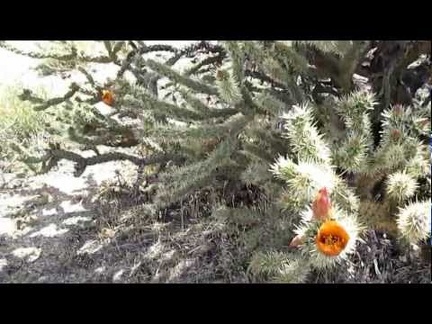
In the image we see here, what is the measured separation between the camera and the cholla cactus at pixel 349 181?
1712mm

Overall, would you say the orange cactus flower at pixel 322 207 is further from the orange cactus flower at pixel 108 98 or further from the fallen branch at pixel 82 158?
the orange cactus flower at pixel 108 98

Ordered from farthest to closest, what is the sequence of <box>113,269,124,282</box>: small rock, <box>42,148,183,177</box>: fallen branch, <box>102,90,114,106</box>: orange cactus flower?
<box>102,90,114,106</box>: orange cactus flower → <box>42,148,183,177</box>: fallen branch → <box>113,269,124,282</box>: small rock

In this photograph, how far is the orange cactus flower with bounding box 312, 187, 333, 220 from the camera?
67.0 inches

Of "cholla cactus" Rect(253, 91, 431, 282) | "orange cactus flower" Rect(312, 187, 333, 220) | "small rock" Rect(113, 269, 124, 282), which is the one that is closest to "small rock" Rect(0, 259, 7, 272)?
"small rock" Rect(113, 269, 124, 282)

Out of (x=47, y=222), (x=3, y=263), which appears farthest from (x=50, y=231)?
(x=3, y=263)

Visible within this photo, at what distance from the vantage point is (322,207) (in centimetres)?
170

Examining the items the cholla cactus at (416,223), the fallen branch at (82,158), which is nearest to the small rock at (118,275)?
the fallen branch at (82,158)

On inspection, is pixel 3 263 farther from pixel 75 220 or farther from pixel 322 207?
pixel 322 207

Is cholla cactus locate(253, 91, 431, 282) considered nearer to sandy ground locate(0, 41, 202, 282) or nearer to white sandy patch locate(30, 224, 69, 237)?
sandy ground locate(0, 41, 202, 282)

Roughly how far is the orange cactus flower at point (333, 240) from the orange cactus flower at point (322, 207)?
1.5 inches

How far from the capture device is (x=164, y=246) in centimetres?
256

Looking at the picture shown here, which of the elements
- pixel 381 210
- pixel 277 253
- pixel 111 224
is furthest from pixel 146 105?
pixel 381 210

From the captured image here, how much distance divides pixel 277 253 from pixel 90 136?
129 centimetres

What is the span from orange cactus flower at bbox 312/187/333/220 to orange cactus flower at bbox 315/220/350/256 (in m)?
0.04
